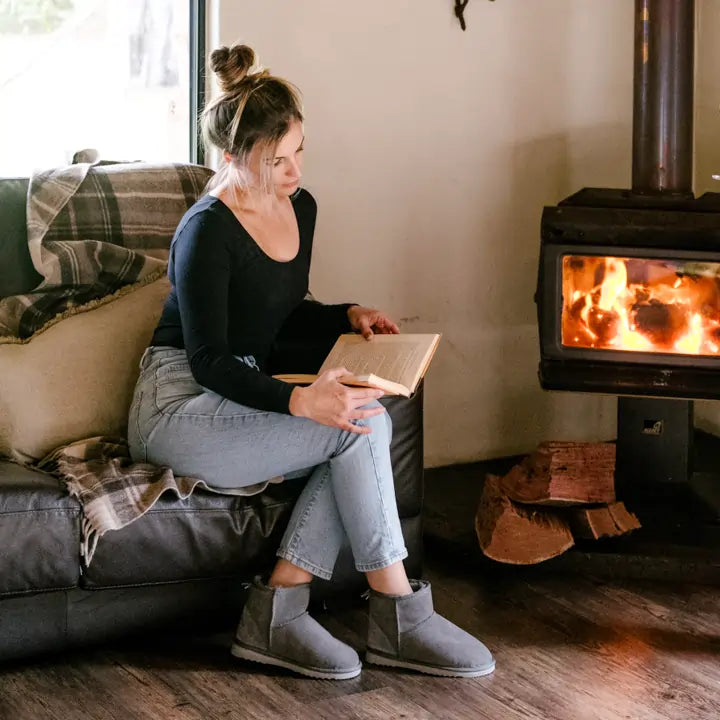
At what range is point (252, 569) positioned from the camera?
2.15 metres

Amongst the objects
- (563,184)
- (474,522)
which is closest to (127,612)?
(474,522)

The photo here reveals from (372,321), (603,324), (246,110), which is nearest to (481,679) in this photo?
(372,321)

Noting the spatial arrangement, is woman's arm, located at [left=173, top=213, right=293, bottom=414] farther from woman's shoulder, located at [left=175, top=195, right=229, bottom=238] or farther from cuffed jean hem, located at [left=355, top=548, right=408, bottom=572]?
cuffed jean hem, located at [left=355, top=548, right=408, bottom=572]

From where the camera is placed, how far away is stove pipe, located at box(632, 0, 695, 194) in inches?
104

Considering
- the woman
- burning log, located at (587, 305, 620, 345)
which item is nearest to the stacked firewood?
burning log, located at (587, 305, 620, 345)

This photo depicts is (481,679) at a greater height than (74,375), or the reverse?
(74,375)

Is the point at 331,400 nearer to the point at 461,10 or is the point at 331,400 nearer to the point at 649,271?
the point at 649,271

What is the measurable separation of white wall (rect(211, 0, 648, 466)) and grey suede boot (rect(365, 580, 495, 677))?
3.73 feet

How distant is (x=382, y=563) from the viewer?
2080 millimetres

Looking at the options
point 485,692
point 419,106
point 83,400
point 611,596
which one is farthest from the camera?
point 419,106

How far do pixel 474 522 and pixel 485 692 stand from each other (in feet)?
2.51

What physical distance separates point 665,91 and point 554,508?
1.00 m

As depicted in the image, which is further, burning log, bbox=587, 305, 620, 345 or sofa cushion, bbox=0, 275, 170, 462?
burning log, bbox=587, 305, 620, 345

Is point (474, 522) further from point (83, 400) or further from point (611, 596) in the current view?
point (83, 400)
